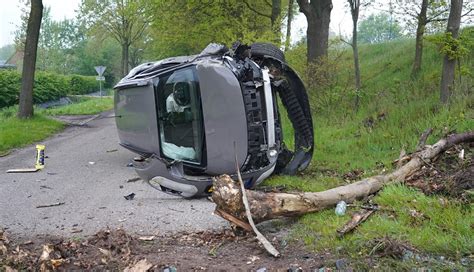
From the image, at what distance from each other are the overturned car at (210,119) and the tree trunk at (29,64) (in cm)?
857

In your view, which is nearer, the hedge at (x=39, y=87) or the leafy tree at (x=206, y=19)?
the leafy tree at (x=206, y=19)

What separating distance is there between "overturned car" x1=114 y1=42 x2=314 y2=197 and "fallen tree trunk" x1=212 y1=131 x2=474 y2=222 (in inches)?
55.2

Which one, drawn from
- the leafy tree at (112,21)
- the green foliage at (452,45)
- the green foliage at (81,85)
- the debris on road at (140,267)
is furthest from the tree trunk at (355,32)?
the green foliage at (81,85)

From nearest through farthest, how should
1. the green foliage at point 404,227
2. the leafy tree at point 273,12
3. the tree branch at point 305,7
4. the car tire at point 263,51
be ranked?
the green foliage at point 404,227, the car tire at point 263,51, the tree branch at point 305,7, the leafy tree at point 273,12

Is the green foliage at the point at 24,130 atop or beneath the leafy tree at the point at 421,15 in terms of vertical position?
beneath

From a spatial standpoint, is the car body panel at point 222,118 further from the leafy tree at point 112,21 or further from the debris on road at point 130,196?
the leafy tree at point 112,21

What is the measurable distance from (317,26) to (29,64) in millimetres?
9020

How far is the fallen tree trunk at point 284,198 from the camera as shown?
14.8 feet

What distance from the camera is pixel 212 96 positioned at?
20.4 ft

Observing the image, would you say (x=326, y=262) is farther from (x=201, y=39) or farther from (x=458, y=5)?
(x=201, y=39)

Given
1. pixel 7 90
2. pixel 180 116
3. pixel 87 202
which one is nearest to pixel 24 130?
pixel 87 202

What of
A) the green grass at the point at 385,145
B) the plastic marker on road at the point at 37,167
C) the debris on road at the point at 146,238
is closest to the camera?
the green grass at the point at 385,145

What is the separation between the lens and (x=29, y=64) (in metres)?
14.4

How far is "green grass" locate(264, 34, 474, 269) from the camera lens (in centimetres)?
379
